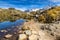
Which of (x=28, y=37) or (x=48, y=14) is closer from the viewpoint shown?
Result: (x=28, y=37)

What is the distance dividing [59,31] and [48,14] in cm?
146

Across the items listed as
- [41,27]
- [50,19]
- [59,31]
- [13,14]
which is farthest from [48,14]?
[13,14]

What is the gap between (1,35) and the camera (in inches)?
148

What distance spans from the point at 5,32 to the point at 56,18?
2.06m

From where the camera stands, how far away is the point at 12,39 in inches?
136

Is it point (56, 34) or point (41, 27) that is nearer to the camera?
point (56, 34)

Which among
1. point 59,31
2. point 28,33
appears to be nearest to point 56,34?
point 59,31

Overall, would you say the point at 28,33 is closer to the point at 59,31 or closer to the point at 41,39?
the point at 41,39

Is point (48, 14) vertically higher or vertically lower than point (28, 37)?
higher

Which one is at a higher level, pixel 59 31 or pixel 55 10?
pixel 55 10

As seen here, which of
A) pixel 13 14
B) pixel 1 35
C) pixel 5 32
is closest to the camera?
pixel 1 35

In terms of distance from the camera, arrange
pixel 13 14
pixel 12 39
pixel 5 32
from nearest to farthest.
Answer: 1. pixel 12 39
2. pixel 5 32
3. pixel 13 14

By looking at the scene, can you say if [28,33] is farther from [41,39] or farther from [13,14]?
[13,14]

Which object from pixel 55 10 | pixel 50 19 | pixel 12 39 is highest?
pixel 55 10
